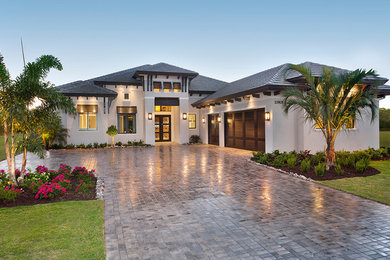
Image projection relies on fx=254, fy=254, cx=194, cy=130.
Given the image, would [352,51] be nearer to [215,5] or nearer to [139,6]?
[215,5]

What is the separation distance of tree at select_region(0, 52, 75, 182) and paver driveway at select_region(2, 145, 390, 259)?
235 centimetres

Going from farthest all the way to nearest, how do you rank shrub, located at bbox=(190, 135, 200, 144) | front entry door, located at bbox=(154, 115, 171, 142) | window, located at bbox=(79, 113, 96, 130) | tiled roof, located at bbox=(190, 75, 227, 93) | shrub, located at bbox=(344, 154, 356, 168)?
front entry door, located at bbox=(154, 115, 171, 142), tiled roof, located at bbox=(190, 75, 227, 93), shrub, located at bbox=(190, 135, 200, 144), window, located at bbox=(79, 113, 96, 130), shrub, located at bbox=(344, 154, 356, 168)

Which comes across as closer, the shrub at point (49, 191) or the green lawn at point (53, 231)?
the green lawn at point (53, 231)

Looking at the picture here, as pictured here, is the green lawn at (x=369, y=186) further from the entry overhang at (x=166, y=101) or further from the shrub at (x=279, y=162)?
the entry overhang at (x=166, y=101)

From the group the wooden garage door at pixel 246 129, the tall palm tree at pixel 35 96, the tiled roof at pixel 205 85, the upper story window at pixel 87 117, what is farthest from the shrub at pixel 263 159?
the upper story window at pixel 87 117

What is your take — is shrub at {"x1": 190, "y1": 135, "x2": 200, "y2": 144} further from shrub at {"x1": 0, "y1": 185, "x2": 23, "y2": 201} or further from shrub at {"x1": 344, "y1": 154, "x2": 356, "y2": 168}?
shrub at {"x1": 0, "y1": 185, "x2": 23, "y2": 201}

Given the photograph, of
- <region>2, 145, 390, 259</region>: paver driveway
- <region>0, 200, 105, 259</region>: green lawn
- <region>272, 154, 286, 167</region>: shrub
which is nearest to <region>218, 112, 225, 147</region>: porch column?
<region>272, 154, 286, 167</region>: shrub

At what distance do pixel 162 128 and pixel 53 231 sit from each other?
19510 mm

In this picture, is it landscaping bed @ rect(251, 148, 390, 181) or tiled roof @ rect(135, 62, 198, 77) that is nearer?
landscaping bed @ rect(251, 148, 390, 181)

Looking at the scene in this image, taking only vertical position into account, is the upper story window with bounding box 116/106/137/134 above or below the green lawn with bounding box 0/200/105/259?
above

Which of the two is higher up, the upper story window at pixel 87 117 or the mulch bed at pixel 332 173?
the upper story window at pixel 87 117

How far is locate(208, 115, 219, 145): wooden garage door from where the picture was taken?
759 inches

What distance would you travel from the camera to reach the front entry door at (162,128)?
23047mm

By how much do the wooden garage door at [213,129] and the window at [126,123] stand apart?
242 inches
